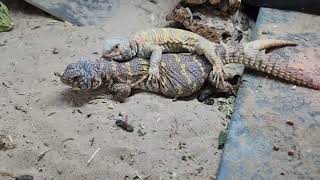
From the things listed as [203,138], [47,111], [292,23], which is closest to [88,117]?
[47,111]

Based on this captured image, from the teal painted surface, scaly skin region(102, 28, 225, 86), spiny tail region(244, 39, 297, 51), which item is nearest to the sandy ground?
the teal painted surface

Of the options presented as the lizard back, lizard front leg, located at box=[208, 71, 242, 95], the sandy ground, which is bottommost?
the sandy ground

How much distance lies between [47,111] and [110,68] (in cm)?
72

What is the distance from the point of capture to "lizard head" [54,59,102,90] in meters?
4.09

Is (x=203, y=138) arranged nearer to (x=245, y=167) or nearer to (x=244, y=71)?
(x=245, y=167)

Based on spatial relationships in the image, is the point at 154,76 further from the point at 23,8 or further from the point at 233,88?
the point at 23,8

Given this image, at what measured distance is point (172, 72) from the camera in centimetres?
432

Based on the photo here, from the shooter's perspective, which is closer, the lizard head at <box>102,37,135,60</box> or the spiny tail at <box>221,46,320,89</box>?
the spiny tail at <box>221,46,320,89</box>

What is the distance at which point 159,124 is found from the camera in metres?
3.90

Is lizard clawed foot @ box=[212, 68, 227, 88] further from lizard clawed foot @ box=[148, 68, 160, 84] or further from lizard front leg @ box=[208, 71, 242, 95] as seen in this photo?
lizard clawed foot @ box=[148, 68, 160, 84]

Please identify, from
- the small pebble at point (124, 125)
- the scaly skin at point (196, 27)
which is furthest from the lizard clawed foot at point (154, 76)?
the scaly skin at point (196, 27)

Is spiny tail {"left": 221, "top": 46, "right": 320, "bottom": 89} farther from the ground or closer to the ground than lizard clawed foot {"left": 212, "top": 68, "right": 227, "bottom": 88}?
farther from the ground

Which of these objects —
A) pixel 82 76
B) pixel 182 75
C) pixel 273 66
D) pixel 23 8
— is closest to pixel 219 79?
pixel 182 75

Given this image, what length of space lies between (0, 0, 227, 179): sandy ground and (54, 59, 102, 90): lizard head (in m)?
0.16
